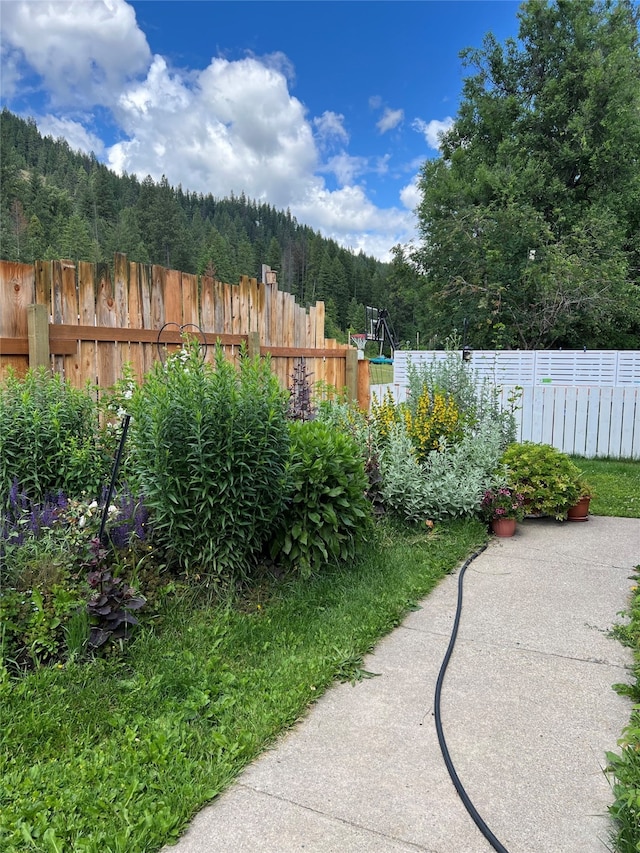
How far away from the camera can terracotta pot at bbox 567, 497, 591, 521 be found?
5.28 metres

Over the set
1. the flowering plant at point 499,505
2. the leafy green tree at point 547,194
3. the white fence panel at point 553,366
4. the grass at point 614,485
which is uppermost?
the leafy green tree at point 547,194

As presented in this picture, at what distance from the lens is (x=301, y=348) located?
6691 millimetres

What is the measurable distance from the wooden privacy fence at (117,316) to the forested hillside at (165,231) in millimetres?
4683

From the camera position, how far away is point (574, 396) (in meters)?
8.99

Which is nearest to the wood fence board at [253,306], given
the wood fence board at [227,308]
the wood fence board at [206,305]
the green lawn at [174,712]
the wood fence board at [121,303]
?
the wood fence board at [227,308]

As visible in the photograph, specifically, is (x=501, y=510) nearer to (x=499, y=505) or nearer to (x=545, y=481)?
(x=499, y=505)

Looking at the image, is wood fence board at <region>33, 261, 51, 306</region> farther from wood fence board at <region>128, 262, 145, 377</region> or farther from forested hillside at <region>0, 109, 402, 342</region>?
forested hillside at <region>0, 109, 402, 342</region>

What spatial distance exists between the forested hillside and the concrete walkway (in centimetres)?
812

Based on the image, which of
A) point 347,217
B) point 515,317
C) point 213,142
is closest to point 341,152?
point 347,217

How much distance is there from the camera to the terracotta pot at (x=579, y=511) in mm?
5281

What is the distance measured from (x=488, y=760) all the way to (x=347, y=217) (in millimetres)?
8572

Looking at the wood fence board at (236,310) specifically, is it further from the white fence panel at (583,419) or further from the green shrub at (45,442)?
the white fence panel at (583,419)

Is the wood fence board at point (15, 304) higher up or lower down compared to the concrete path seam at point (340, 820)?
higher up

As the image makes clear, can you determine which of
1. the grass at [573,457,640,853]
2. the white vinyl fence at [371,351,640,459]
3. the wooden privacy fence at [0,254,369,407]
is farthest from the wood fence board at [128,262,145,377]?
the white vinyl fence at [371,351,640,459]
